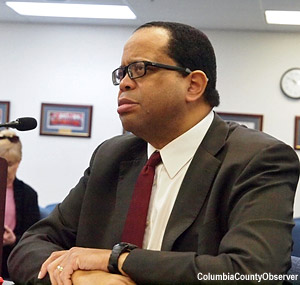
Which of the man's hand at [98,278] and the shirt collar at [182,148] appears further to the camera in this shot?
the shirt collar at [182,148]

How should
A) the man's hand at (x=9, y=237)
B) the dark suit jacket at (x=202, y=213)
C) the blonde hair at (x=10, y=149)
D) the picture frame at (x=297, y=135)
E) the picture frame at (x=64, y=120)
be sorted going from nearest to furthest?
the dark suit jacket at (x=202, y=213) < the man's hand at (x=9, y=237) < the blonde hair at (x=10, y=149) < the picture frame at (x=297, y=135) < the picture frame at (x=64, y=120)

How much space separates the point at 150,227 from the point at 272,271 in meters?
0.39

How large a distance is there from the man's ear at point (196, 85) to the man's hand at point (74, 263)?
52 centimetres

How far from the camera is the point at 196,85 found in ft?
5.59

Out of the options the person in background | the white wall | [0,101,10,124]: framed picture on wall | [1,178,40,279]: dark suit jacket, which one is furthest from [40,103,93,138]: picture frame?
[1,178,40,279]: dark suit jacket

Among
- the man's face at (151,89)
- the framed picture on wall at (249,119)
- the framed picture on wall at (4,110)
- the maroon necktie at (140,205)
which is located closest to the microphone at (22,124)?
the man's face at (151,89)

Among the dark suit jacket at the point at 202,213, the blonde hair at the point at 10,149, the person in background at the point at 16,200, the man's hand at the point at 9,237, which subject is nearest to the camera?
the dark suit jacket at the point at 202,213

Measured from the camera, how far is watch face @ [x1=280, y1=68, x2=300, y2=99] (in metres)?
6.14

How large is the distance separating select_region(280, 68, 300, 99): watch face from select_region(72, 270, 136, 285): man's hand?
16.5 feet

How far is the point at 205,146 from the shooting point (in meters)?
1.67

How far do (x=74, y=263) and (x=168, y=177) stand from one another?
0.38 meters

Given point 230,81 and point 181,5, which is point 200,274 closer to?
point 181,5

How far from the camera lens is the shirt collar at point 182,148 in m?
1.68

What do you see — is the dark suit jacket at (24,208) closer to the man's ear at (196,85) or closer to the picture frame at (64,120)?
the man's ear at (196,85)
